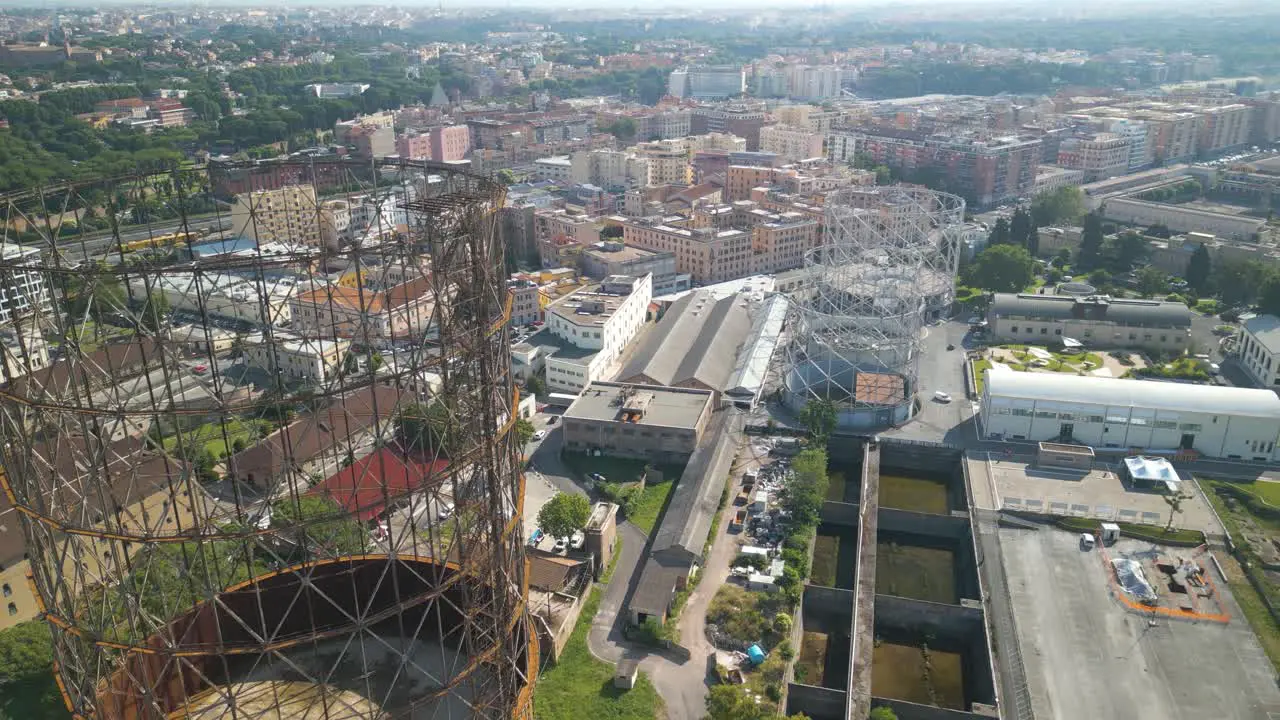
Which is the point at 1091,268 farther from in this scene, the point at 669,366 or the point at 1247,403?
the point at 669,366

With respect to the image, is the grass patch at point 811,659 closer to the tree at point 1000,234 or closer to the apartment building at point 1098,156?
the tree at point 1000,234

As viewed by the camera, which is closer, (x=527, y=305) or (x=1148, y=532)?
(x=1148, y=532)

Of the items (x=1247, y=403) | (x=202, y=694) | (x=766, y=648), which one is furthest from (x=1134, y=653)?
(x=202, y=694)

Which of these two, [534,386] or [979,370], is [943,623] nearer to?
[979,370]

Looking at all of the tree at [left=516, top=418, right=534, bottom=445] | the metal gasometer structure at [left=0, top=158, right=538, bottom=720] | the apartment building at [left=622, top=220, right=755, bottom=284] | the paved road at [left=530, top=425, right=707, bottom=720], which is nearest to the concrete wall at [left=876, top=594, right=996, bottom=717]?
the paved road at [left=530, top=425, right=707, bottom=720]

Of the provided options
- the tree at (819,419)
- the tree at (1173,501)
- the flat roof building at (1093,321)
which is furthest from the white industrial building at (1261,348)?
the tree at (819,419)

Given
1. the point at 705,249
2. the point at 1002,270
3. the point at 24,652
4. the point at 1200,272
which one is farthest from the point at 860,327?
the point at 24,652

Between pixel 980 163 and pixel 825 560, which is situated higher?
pixel 980 163
